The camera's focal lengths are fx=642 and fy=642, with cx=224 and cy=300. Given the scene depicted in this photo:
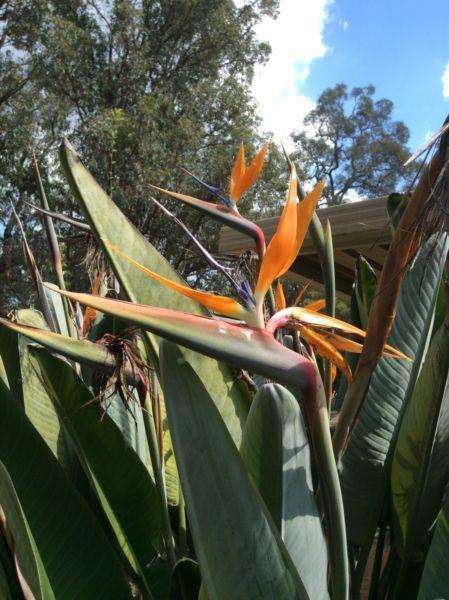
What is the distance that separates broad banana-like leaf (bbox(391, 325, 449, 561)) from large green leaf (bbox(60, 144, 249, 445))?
0.53 ft

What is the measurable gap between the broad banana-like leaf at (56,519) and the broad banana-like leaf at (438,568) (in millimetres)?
258

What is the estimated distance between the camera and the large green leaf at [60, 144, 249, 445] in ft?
1.67

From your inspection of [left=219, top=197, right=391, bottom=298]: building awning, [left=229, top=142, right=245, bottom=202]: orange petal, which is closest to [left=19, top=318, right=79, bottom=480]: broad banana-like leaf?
[left=229, top=142, right=245, bottom=202]: orange petal

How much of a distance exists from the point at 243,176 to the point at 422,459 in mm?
308

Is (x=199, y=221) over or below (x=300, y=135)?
below

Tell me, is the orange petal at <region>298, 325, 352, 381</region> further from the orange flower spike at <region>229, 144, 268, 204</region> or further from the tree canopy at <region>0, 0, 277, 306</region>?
the tree canopy at <region>0, 0, 277, 306</region>

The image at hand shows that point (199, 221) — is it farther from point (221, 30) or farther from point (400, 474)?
point (400, 474)

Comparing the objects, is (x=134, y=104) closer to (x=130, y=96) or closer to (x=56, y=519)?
(x=130, y=96)

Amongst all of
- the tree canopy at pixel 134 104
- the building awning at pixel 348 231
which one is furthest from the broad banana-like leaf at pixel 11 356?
the tree canopy at pixel 134 104

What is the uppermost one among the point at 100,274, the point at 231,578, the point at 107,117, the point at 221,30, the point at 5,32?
the point at 221,30

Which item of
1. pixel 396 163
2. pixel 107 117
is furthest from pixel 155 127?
pixel 396 163

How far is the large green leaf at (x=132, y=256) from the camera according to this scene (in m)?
0.51

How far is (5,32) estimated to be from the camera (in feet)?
29.1

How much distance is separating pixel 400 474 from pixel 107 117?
8164 millimetres
